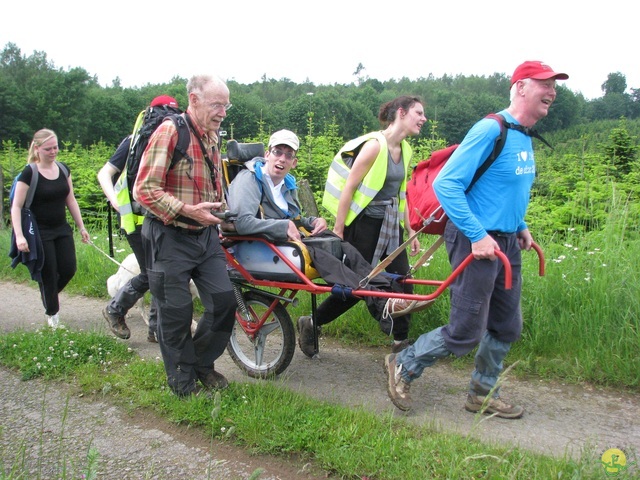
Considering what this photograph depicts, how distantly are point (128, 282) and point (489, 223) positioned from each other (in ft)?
11.6

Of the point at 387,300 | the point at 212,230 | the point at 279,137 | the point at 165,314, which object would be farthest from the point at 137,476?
the point at 279,137

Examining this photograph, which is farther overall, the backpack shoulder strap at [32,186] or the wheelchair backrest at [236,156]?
the backpack shoulder strap at [32,186]

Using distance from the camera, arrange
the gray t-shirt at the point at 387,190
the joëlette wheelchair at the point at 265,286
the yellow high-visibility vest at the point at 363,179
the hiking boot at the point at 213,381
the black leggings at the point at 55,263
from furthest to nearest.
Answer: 1. the black leggings at the point at 55,263
2. the gray t-shirt at the point at 387,190
3. the yellow high-visibility vest at the point at 363,179
4. the joëlette wheelchair at the point at 265,286
5. the hiking boot at the point at 213,381

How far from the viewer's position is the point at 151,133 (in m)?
4.32

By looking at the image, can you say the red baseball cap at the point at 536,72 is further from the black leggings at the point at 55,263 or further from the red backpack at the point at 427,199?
the black leggings at the point at 55,263

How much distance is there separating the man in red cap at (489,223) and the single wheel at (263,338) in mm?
1003

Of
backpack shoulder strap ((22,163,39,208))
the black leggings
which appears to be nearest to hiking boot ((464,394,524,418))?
the black leggings

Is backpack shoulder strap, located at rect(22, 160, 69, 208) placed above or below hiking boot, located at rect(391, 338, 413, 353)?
above

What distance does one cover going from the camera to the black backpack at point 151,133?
13.0 feet

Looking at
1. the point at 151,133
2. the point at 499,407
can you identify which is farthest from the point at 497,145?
the point at 151,133

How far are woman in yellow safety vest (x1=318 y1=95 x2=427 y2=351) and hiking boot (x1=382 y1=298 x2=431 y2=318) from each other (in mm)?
451

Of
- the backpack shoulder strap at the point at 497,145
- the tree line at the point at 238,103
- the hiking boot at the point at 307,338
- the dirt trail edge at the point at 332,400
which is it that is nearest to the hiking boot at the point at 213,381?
the dirt trail edge at the point at 332,400

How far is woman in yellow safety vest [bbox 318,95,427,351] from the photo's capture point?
4.86 metres

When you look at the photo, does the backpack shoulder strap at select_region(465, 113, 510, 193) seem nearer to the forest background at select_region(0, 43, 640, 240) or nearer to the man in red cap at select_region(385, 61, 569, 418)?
the man in red cap at select_region(385, 61, 569, 418)
